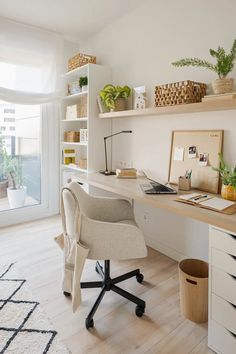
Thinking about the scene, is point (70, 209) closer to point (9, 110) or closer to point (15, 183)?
point (15, 183)

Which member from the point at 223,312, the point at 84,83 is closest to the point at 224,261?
the point at 223,312

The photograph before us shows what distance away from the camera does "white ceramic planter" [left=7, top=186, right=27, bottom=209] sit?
11.1 ft

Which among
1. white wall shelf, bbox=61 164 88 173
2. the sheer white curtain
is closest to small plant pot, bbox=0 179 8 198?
white wall shelf, bbox=61 164 88 173

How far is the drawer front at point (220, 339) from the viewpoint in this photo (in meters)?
1.33

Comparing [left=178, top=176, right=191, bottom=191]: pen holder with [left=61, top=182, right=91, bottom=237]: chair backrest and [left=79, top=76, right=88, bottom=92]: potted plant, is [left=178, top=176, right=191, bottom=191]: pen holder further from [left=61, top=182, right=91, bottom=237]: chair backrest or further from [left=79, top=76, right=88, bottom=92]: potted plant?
[left=79, top=76, right=88, bottom=92]: potted plant

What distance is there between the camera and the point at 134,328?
5.26 ft

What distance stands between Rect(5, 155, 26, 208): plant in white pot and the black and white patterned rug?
4.97 feet

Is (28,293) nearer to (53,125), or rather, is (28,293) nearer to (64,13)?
(53,125)

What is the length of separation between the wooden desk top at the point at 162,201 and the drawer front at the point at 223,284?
0.26 m

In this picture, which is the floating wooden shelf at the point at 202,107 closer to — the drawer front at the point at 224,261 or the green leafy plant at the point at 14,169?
the drawer front at the point at 224,261

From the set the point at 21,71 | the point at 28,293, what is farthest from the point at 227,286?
the point at 21,71

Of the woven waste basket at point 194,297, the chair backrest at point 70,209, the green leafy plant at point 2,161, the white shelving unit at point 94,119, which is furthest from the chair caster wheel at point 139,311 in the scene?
the green leafy plant at point 2,161

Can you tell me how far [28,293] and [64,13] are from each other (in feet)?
9.11

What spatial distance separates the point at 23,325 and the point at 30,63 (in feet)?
9.45
